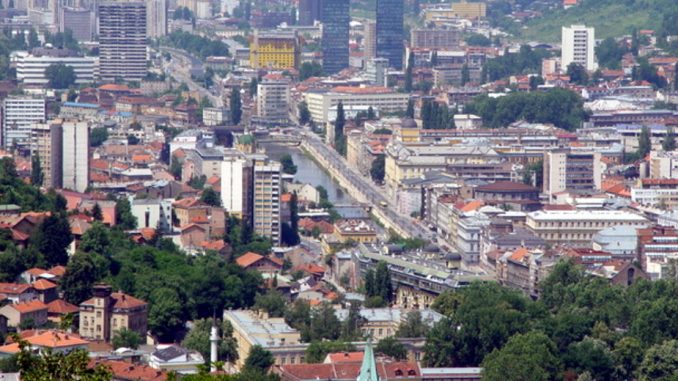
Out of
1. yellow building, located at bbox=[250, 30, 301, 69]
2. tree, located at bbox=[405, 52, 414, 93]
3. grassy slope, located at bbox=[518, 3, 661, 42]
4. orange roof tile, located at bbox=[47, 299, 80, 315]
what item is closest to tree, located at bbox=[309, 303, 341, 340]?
orange roof tile, located at bbox=[47, 299, 80, 315]

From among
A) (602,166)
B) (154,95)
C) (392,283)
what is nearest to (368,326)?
(392,283)

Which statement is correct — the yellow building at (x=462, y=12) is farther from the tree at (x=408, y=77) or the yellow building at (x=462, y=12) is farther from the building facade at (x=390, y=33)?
the tree at (x=408, y=77)

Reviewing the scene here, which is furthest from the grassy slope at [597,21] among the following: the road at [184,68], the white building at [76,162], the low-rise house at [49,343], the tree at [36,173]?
the low-rise house at [49,343]

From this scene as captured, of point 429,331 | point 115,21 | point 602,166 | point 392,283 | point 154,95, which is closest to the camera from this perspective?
point 429,331

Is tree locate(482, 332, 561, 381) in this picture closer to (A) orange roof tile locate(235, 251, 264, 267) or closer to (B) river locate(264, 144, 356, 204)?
(A) orange roof tile locate(235, 251, 264, 267)

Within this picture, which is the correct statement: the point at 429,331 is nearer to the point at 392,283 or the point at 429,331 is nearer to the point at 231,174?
the point at 392,283

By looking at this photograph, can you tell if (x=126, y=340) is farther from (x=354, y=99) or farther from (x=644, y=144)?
(x=354, y=99)

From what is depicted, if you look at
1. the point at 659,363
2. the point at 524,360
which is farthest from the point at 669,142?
the point at 524,360
